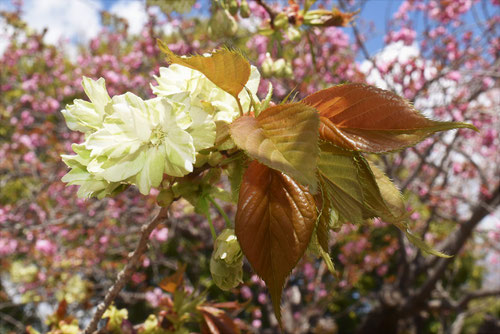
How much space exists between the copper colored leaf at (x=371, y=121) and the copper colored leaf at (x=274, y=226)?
3.4 inches

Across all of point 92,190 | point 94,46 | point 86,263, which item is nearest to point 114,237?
point 86,263

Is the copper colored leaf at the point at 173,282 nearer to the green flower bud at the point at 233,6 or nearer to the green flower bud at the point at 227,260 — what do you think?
the green flower bud at the point at 227,260

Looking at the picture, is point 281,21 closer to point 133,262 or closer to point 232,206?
point 133,262

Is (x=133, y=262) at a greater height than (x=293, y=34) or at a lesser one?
lesser

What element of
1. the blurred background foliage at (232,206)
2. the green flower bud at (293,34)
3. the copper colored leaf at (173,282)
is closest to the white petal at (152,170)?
the copper colored leaf at (173,282)

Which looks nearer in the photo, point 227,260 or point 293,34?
point 227,260

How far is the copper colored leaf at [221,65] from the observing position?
46 cm

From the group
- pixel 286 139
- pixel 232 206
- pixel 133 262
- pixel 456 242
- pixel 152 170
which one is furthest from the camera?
pixel 232 206

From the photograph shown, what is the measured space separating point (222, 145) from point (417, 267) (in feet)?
13.0

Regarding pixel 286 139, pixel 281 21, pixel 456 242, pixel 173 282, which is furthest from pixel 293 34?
pixel 456 242

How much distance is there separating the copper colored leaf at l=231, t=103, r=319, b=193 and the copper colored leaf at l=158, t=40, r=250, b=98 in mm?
73

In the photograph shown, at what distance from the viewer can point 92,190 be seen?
0.54 m

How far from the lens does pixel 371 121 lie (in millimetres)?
447

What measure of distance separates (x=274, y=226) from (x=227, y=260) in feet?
0.55
